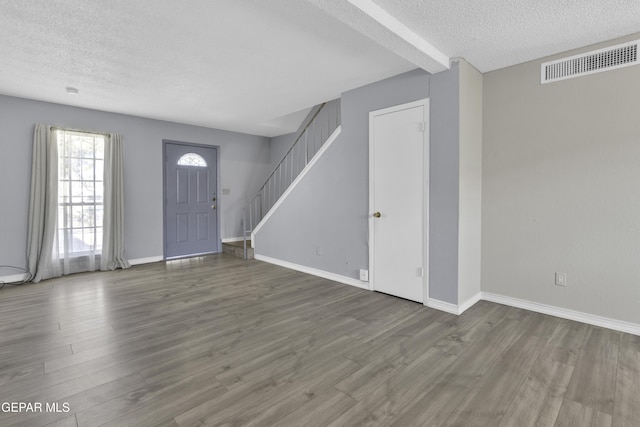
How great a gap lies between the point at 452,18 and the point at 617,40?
158 cm

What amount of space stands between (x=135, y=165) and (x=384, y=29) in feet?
15.9

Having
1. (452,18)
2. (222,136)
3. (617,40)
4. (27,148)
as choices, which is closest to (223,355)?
(452,18)

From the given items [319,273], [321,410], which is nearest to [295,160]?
[319,273]

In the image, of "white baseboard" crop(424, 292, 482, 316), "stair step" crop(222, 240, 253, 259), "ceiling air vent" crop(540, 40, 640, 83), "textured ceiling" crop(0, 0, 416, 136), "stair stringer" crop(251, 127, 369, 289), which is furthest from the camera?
"stair step" crop(222, 240, 253, 259)

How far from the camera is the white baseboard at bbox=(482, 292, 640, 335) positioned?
106 inches

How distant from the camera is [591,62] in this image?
9.22 feet

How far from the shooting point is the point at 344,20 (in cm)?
223

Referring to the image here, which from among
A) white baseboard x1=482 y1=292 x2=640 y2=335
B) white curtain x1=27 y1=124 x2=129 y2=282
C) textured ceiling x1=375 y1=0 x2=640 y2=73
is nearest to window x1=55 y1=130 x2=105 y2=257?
white curtain x1=27 y1=124 x2=129 y2=282

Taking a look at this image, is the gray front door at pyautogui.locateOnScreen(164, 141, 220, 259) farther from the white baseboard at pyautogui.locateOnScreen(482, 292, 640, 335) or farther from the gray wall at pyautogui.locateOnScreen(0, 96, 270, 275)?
the white baseboard at pyautogui.locateOnScreen(482, 292, 640, 335)

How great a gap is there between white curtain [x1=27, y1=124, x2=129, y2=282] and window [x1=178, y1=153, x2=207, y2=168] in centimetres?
113

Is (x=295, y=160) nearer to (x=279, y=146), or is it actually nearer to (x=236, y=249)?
(x=279, y=146)

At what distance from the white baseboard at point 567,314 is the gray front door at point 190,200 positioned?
206 inches

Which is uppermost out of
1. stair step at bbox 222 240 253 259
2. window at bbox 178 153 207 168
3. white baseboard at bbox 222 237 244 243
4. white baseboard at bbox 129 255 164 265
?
window at bbox 178 153 207 168

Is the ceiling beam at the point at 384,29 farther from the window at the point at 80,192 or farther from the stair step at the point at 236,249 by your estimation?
the window at the point at 80,192
